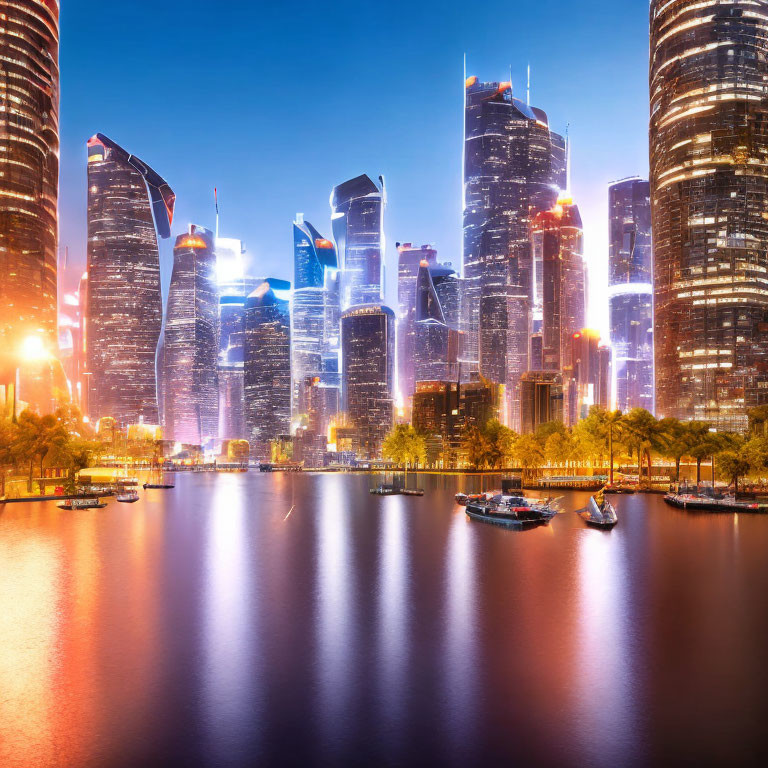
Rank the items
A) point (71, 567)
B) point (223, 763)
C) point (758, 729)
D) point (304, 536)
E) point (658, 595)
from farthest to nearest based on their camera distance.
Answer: point (304, 536), point (71, 567), point (658, 595), point (758, 729), point (223, 763)

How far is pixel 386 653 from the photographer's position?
128ft

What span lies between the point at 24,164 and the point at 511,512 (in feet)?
497

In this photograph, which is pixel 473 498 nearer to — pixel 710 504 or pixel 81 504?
pixel 710 504

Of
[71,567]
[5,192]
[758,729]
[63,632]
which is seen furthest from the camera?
[5,192]

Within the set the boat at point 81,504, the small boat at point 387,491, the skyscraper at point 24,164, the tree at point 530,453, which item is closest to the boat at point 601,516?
the small boat at point 387,491

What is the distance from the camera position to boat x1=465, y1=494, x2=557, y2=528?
8950 cm

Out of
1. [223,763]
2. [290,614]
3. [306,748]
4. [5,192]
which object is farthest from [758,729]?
[5,192]

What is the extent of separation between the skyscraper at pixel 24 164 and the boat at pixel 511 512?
403 ft

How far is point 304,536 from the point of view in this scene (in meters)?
83.9

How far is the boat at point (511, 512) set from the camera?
294 ft

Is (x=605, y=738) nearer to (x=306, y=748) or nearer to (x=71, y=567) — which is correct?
(x=306, y=748)

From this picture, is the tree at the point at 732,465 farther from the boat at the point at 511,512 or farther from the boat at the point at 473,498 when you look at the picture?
the boat at the point at 473,498

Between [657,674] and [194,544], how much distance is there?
51493 millimetres

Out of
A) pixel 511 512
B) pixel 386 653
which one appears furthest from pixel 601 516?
pixel 386 653
